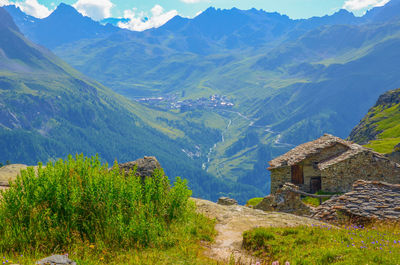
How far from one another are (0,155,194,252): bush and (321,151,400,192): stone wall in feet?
112

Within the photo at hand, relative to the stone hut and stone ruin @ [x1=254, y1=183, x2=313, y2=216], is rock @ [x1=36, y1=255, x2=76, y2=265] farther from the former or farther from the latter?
the stone hut

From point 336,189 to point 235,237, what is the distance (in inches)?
1266

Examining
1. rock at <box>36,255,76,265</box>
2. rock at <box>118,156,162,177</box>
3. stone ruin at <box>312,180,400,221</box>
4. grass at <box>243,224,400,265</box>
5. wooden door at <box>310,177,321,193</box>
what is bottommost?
rock at <box>36,255,76,265</box>

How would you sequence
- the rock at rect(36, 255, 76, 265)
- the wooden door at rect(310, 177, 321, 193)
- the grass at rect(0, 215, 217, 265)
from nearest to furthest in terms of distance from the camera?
the rock at rect(36, 255, 76, 265)
the grass at rect(0, 215, 217, 265)
the wooden door at rect(310, 177, 321, 193)

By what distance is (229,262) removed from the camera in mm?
9219

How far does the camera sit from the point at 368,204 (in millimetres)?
17047

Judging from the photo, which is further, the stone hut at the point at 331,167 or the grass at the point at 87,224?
the stone hut at the point at 331,167

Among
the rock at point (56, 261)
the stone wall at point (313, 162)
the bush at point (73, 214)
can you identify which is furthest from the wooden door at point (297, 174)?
the rock at point (56, 261)

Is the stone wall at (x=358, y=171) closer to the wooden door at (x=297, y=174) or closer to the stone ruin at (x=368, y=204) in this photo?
the wooden door at (x=297, y=174)

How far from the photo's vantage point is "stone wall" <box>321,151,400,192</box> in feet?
130

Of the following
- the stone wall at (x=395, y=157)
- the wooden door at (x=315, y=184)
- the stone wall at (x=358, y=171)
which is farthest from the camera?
the stone wall at (x=395, y=157)

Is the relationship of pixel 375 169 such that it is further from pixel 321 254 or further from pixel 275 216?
pixel 321 254

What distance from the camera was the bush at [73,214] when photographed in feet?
30.7

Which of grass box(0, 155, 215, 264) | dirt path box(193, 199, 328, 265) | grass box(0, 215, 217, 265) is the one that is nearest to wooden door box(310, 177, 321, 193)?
dirt path box(193, 199, 328, 265)
